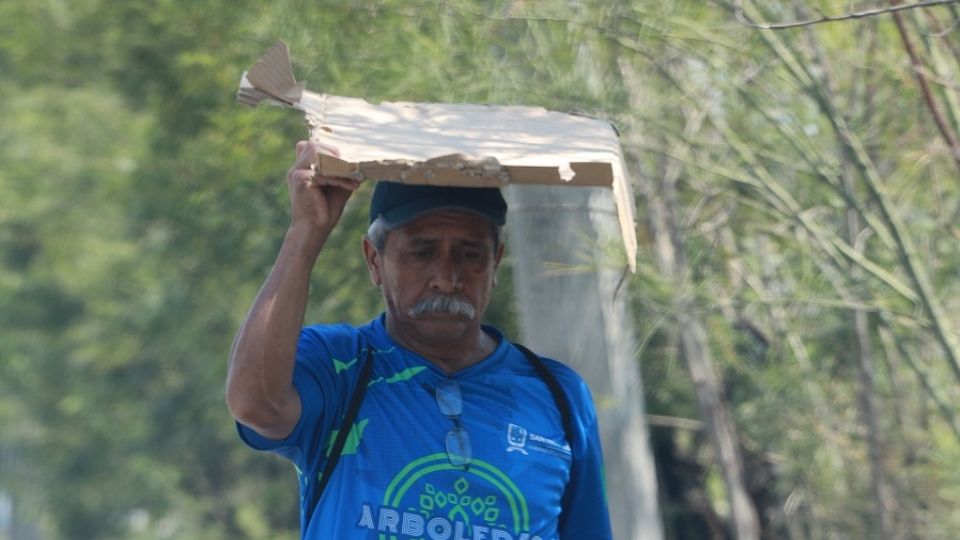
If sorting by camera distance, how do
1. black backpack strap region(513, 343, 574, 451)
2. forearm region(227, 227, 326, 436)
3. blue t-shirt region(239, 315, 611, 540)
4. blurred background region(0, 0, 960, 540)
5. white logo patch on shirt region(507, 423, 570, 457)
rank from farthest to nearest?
blurred background region(0, 0, 960, 540)
black backpack strap region(513, 343, 574, 451)
white logo patch on shirt region(507, 423, 570, 457)
blue t-shirt region(239, 315, 611, 540)
forearm region(227, 227, 326, 436)

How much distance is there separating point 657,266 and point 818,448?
1.40 m

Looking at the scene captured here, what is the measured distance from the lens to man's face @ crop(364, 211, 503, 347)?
12.3 ft

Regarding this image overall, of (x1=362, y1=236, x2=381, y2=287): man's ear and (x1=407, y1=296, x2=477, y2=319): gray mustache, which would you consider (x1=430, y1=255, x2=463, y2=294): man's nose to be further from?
(x1=362, y1=236, x2=381, y2=287): man's ear

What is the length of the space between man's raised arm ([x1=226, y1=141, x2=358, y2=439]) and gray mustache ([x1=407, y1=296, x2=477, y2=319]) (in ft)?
1.06

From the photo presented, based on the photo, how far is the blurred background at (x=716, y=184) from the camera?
580cm

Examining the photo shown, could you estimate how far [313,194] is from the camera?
3.46m

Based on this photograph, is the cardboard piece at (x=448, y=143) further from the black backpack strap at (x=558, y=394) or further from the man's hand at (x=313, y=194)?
Result: the black backpack strap at (x=558, y=394)

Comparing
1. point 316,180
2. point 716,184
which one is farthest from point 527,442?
point 716,184

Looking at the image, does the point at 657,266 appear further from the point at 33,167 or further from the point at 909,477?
the point at 33,167

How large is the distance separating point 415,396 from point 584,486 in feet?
1.46

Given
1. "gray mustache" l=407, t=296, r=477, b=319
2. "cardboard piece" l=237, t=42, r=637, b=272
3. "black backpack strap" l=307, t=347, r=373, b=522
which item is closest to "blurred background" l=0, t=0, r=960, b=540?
"cardboard piece" l=237, t=42, r=637, b=272

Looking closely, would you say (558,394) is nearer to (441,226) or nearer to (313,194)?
(441,226)

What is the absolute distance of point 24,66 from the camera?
43.6 ft

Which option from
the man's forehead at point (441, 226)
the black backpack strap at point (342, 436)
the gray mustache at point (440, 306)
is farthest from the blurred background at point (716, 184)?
the black backpack strap at point (342, 436)
